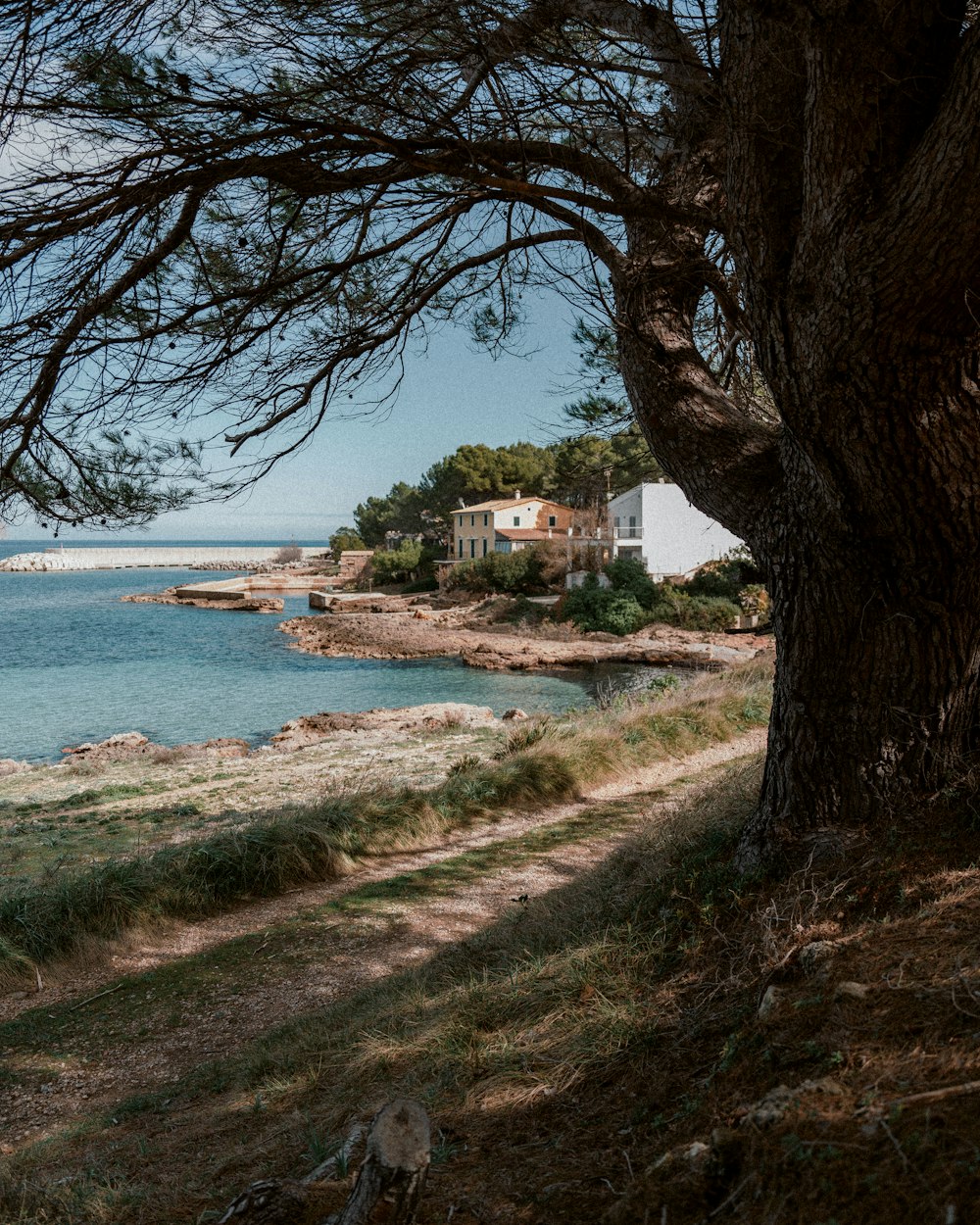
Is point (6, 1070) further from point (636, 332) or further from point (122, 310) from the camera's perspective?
point (636, 332)

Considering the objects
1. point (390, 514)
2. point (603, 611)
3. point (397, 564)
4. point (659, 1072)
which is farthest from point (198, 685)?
point (390, 514)

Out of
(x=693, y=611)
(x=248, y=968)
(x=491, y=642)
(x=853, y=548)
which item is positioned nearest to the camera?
(x=853, y=548)

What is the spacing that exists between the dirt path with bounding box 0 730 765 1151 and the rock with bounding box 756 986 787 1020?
9.62 ft

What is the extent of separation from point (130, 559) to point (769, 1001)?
16177 centimetres

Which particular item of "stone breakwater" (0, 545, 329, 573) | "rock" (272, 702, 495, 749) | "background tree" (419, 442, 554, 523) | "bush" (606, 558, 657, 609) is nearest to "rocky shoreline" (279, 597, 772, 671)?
"bush" (606, 558, 657, 609)

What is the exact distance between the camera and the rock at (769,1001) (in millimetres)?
2584

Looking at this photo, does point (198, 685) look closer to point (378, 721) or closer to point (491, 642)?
point (491, 642)

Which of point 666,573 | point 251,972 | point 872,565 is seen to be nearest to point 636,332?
point 872,565

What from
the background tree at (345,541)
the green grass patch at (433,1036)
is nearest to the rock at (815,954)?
the green grass patch at (433,1036)

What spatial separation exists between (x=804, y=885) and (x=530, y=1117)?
4.98ft

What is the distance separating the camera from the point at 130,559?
490 feet

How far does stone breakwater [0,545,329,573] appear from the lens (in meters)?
134

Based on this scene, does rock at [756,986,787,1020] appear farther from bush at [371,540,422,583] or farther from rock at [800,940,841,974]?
bush at [371,540,422,583]

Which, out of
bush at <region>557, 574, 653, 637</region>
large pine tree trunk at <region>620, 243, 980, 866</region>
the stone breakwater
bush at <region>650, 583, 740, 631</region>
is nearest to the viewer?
large pine tree trunk at <region>620, 243, 980, 866</region>
